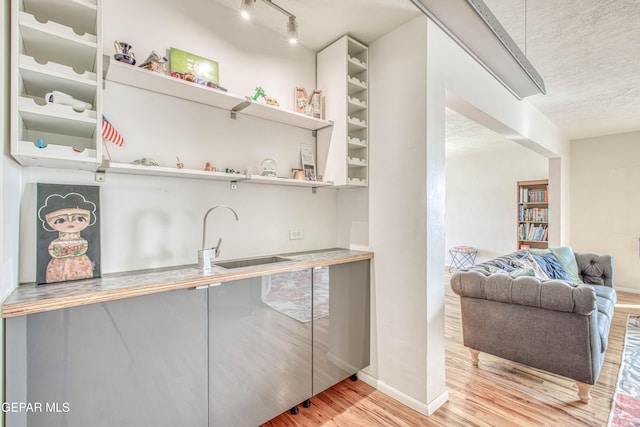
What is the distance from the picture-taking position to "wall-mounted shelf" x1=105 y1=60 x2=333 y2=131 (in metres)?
1.51

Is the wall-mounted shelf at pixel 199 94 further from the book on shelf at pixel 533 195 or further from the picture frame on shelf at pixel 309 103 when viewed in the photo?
the book on shelf at pixel 533 195

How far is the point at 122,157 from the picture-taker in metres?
1.61

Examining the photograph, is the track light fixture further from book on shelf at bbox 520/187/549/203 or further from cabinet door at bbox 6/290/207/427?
book on shelf at bbox 520/187/549/203

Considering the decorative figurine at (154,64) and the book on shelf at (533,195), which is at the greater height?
the decorative figurine at (154,64)

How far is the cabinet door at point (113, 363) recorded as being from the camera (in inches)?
42.1

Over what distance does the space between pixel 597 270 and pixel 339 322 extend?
346 cm

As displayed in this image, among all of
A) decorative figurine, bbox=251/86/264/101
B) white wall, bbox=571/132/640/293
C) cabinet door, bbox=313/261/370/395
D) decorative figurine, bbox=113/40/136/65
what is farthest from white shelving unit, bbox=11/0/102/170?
white wall, bbox=571/132/640/293

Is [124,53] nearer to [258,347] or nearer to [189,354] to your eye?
[189,354]

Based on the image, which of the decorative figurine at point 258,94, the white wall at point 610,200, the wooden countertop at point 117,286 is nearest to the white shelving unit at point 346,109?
the decorative figurine at point 258,94

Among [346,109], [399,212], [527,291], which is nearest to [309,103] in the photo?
[346,109]

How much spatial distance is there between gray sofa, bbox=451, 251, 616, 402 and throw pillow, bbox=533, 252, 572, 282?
388 mm

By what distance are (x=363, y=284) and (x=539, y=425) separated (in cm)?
139

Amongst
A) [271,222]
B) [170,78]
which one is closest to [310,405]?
[271,222]

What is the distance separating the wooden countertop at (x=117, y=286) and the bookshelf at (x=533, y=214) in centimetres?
564
